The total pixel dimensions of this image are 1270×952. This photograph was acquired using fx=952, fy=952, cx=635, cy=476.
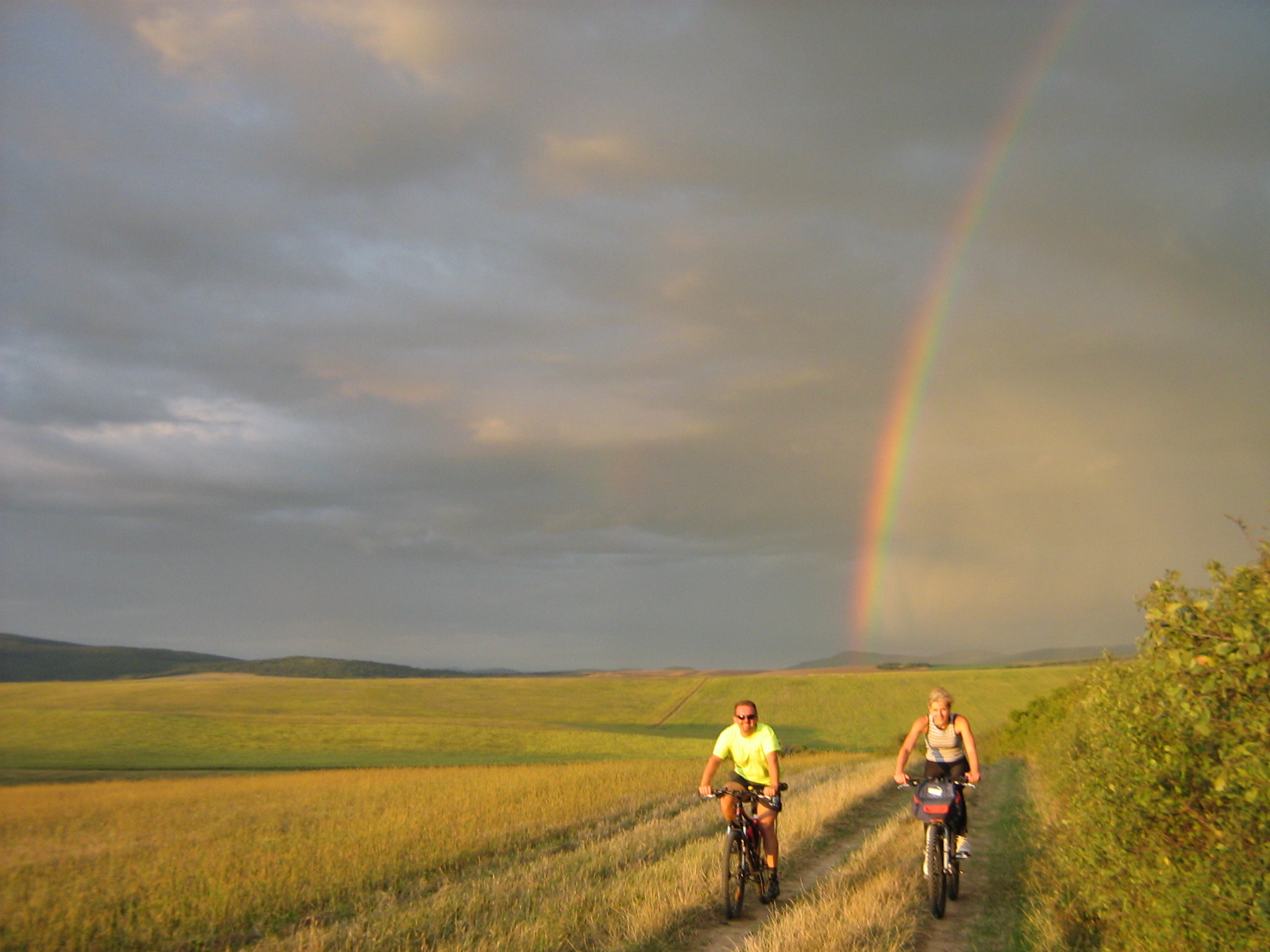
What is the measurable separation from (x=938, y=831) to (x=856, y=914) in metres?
1.82

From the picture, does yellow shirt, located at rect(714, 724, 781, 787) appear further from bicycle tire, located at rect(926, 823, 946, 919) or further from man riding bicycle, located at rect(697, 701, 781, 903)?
bicycle tire, located at rect(926, 823, 946, 919)

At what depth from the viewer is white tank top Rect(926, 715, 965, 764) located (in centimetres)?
1164

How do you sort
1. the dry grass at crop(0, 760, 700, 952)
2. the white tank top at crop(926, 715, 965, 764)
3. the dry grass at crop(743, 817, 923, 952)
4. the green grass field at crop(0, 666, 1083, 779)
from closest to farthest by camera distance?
the dry grass at crop(743, 817, 923, 952) → the white tank top at crop(926, 715, 965, 764) → the dry grass at crop(0, 760, 700, 952) → the green grass field at crop(0, 666, 1083, 779)

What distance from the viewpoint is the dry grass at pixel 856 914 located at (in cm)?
884

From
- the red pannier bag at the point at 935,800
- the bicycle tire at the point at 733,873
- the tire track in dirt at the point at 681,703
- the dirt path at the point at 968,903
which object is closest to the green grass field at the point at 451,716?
the tire track in dirt at the point at 681,703

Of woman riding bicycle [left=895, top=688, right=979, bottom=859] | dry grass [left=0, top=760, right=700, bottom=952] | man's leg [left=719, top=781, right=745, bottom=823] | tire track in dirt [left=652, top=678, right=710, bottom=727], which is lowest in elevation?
tire track in dirt [left=652, top=678, right=710, bottom=727]

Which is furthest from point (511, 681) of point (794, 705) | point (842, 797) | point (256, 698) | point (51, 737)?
point (842, 797)

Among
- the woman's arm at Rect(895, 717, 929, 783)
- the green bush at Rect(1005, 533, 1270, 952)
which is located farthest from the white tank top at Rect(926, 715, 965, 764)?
the green bush at Rect(1005, 533, 1270, 952)

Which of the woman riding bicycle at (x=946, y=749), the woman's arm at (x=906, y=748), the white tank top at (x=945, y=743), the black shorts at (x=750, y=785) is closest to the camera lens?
the black shorts at (x=750, y=785)

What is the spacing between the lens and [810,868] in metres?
14.1

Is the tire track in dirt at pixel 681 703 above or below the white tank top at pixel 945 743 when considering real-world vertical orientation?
below

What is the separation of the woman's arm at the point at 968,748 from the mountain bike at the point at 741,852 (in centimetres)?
228

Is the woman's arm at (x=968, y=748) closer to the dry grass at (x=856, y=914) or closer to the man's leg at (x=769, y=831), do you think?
the dry grass at (x=856, y=914)

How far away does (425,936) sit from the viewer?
10.2 metres
